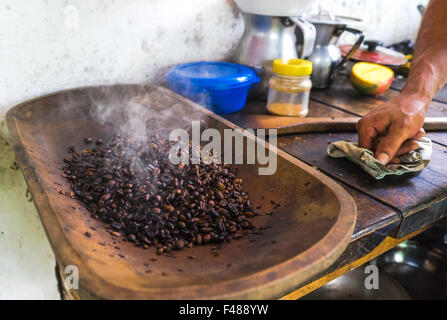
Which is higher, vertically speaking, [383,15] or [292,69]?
[383,15]

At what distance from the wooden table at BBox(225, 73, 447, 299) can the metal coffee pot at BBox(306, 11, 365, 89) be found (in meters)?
0.46

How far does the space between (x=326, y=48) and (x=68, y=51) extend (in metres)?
1.39

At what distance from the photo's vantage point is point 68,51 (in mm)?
1607

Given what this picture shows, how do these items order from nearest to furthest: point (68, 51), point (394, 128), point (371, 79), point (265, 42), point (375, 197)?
1. point (375, 197)
2. point (394, 128)
3. point (68, 51)
4. point (265, 42)
5. point (371, 79)

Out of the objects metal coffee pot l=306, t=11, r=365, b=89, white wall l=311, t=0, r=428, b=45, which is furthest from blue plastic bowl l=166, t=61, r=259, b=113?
white wall l=311, t=0, r=428, b=45

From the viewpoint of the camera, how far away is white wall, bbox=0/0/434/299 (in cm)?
149

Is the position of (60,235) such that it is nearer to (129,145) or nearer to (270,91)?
(129,145)

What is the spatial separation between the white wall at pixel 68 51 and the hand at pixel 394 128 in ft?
3.45

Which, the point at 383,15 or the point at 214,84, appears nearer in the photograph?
the point at 214,84

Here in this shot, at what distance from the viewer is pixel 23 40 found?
148cm

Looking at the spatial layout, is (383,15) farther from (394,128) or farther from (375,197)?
(375,197)

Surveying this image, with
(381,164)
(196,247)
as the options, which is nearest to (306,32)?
(381,164)

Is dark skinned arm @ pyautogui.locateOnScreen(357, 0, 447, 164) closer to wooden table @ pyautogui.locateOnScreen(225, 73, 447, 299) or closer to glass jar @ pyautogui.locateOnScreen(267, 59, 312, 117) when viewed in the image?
wooden table @ pyautogui.locateOnScreen(225, 73, 447, 299)
